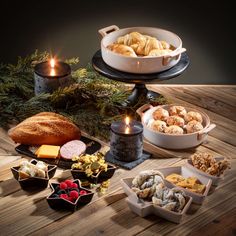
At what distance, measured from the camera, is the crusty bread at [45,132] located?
232 centimetres

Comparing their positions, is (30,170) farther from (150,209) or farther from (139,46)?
(139,46)

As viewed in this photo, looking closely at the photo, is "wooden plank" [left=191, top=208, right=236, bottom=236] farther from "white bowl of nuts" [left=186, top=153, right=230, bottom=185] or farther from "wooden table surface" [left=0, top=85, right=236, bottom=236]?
"white bowl of nuts" [left=186, top=153, right=230, bottom=185]

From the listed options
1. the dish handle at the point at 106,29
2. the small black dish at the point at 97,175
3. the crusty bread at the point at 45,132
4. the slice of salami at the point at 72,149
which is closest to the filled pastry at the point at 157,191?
the small black dish at the point at 97,175

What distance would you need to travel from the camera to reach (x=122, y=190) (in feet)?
6.95

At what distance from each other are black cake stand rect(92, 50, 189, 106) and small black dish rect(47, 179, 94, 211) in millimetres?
603

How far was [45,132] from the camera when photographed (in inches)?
91.4

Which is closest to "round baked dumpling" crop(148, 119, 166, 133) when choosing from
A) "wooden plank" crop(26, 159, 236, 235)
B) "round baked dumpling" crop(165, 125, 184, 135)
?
"round baked dumpling" crop(165, 125, 184, 135)

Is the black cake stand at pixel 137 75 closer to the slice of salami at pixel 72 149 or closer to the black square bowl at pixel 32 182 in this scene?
the slice of salami at pixel 72 149

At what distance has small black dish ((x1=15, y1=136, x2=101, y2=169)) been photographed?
2.24 metres

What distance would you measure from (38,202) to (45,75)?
69 cm

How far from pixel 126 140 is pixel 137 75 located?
0.37m

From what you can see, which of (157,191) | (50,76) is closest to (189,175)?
(157,191)

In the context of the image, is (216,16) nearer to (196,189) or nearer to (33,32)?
(33,32)

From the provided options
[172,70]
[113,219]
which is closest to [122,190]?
[113,219]
